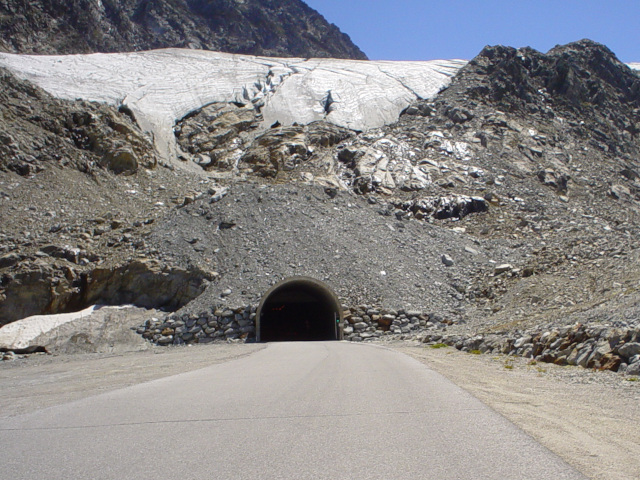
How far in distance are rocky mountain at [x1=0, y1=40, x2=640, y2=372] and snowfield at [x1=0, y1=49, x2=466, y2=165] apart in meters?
2.04

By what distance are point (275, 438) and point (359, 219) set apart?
2742 cm

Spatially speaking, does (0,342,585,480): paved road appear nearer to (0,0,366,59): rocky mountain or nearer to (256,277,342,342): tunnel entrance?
(256,277,342,342): tunnel entrance

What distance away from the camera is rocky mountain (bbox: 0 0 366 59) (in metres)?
73.6

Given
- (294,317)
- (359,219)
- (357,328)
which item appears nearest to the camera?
(357,328)

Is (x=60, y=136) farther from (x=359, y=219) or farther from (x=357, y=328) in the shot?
(x=357, y=328)

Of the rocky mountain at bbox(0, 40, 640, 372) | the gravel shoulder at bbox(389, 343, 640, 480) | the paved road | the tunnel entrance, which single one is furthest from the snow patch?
the gravel shoulder at bbox(389, 343, 640, 480)

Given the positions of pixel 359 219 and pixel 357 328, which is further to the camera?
pixel 359 219

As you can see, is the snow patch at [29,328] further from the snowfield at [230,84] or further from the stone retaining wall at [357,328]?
the snowfield at [230,84]

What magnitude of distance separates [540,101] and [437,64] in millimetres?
15892

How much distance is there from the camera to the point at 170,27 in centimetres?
10425

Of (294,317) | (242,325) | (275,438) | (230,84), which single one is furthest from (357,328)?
(230,84)

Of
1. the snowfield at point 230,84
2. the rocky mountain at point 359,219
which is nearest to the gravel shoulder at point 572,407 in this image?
the rocky mountain at point 359,219

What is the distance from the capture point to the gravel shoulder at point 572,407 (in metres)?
3.54

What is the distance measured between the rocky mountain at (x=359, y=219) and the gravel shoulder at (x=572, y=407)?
1.28m
